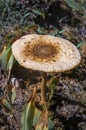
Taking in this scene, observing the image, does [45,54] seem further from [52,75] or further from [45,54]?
[52,75]

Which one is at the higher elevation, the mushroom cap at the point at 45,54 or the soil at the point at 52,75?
the mushroom cap at the point at 45,54

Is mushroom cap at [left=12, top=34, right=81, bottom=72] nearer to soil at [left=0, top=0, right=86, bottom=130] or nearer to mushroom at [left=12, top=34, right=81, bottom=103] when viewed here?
mushroom at [left=12, top=34, right=81, bottom=103]

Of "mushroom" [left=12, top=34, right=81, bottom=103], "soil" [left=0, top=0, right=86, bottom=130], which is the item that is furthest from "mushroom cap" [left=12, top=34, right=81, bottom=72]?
"soil" [left=0, top=0, right=86, bottom=130]

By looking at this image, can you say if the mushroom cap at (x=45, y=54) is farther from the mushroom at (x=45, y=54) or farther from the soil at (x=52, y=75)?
the soil at (x=52, y=75)

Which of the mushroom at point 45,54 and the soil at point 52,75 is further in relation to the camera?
the soil at point 52,75

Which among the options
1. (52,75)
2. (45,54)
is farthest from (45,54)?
(52,75)

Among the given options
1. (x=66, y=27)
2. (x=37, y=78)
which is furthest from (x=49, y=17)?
(x=37, y=78)

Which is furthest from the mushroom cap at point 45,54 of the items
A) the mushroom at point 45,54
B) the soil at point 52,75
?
the soil at point 52,75
